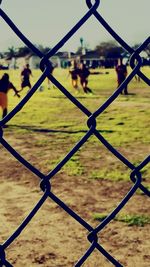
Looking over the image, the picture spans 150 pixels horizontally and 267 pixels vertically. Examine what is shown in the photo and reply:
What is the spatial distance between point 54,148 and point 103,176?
2.40 meters

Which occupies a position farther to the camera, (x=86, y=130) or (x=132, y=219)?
(x=86, y=130)

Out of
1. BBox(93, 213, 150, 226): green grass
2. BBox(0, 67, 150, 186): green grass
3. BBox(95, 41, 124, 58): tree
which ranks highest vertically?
BBox(93, 213, 150, 226): green grass

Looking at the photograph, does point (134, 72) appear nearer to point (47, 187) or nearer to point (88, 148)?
point (47, 187)

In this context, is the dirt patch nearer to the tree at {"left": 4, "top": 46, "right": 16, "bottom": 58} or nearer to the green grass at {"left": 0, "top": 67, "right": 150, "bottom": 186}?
the green grass at {"left": 0, "top": 67, "right": 150, "bottom": 186}

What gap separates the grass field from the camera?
4.64m

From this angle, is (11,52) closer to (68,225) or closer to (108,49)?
(108,49)

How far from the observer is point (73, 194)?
21.0ft

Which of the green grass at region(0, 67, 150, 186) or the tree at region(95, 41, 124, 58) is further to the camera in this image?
the tree at region(95, 41, 124, 58)

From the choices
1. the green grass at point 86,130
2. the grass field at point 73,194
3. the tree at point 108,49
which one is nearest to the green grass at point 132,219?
the grass field at point 73,194

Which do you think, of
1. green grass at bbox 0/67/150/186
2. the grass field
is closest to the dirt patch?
the grass field

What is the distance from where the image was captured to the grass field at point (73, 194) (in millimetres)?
4637

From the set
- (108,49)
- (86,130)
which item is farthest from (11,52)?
(86,130)

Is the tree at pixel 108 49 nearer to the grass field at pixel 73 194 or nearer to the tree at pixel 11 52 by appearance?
the tree at pixel 11 52

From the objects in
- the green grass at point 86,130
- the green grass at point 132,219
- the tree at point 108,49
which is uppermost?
the green grass at point 132,219
